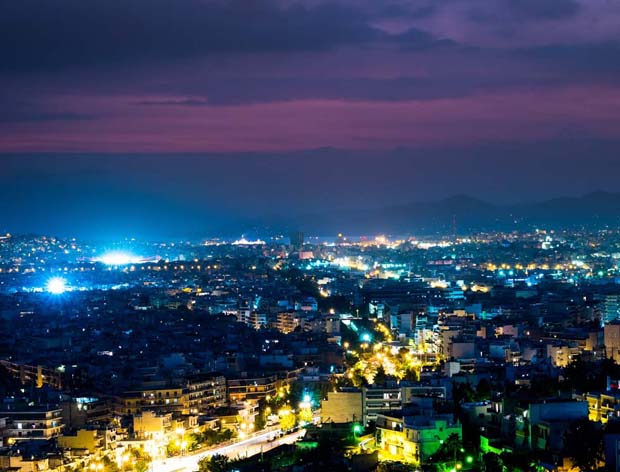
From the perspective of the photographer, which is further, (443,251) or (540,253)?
(443,251)

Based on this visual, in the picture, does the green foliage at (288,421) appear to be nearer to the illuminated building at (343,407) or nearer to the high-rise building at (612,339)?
the illuminated building at (343,407)

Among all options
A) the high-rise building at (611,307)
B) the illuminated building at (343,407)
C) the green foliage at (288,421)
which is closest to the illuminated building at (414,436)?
the illuminated building at (343,407)

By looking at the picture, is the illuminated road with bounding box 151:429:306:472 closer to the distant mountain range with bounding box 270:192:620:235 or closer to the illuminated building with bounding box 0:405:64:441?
the illuminated building with bounding box 0:405:64:441

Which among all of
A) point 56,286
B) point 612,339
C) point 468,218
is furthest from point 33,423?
point 468,218

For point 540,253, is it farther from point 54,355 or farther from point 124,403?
point 124,403

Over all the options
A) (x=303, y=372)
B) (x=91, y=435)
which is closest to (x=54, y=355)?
(x=303, y=372)

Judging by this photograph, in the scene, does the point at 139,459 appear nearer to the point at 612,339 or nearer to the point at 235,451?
the point at 235,451
